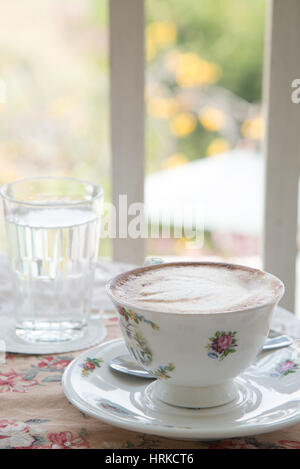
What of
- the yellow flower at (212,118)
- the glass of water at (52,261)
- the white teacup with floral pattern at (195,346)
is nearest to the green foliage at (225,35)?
the yellow flower at (212,118)

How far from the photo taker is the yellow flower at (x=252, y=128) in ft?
8.82

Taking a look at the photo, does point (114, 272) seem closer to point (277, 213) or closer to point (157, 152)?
point (277, 213)

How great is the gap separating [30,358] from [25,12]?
221 cm

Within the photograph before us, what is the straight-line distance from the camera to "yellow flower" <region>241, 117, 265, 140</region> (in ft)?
8.82

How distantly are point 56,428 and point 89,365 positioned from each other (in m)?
0.09

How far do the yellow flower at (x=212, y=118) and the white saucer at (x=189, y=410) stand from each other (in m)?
2.15

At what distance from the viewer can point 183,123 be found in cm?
277

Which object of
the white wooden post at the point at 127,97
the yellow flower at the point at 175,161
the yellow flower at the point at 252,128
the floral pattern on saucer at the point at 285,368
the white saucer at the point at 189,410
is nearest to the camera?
the white saucer at the point at 189,410

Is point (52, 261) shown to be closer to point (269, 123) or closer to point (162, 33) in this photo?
point (269, 123)

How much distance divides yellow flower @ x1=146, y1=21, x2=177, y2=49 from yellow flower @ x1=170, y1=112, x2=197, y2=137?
0.94ft

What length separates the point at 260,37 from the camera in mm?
2721

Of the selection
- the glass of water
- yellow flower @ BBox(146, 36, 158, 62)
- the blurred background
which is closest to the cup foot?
the glass of water

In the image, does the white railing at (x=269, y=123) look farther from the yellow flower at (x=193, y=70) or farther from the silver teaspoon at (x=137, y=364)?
the yellow flower at (x=193, y=70)

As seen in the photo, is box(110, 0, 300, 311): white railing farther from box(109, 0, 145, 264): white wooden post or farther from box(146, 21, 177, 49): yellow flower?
box(146, 21, 177, 49): yellow flower
